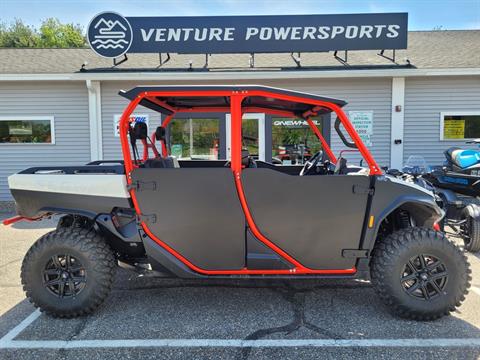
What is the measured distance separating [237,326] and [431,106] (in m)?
7.73

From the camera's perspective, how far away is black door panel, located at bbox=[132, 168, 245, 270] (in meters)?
3.22

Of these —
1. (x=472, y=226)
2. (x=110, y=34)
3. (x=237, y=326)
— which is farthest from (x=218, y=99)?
(x=110, y=34)

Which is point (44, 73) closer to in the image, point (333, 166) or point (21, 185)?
point (21, 185)

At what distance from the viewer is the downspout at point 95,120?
8.92 metres

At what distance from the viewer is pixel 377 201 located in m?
3.21

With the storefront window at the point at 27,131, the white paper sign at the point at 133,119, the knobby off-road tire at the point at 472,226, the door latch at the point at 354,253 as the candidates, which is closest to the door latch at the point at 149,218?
the door latch at the point at 354,253

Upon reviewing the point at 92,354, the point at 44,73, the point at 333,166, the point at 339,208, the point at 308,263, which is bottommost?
the point at 92,354

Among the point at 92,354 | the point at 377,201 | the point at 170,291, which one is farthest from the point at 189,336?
the point at 377,201

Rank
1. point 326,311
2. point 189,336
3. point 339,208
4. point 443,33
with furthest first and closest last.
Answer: point 443,33
point 326,311
point 339,208
point 189,336

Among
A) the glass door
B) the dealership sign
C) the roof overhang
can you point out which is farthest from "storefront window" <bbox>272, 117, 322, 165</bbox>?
the dealership sign

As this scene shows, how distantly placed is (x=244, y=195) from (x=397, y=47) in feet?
24.6

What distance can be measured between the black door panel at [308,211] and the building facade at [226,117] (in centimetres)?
550

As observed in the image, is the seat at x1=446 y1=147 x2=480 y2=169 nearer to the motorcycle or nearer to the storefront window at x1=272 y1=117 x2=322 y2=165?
the motorcycle

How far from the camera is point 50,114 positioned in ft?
30.1
